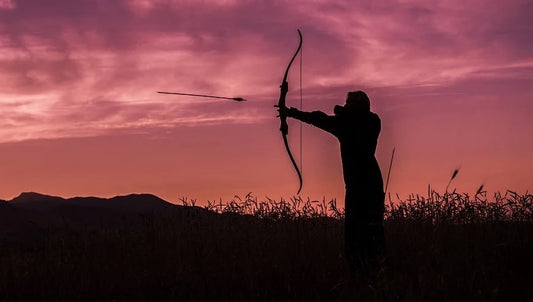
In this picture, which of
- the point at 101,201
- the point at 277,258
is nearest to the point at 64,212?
the point at 101,201

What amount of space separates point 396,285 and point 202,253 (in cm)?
370

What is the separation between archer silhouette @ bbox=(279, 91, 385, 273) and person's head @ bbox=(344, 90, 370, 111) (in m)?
0.03

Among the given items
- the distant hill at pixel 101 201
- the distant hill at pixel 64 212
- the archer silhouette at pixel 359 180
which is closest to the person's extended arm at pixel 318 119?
the archer silhouette at pixel 359 180

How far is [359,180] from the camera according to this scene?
8055mm

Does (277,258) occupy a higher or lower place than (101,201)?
lower

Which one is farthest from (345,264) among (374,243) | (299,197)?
(299,197)

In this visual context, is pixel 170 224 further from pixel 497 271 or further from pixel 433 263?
pixel 497 271

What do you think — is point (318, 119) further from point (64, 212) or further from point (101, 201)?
point (101, 201)

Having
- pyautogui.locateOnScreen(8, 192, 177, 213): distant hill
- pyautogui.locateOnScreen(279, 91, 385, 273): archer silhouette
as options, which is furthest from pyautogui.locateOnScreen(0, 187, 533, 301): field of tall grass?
pyautogui.locateOnScreen(8, 192, 177, 213): distant hill

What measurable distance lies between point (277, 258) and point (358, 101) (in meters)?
2.30

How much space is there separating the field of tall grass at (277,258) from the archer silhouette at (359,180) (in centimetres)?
39

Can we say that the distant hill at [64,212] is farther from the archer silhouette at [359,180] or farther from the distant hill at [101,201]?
the archer silhouette at [359,180]

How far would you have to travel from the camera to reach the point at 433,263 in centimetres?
809

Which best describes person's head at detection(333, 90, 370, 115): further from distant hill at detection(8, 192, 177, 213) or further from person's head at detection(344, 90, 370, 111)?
distant hill at detection(8, 192, 177, 213)
